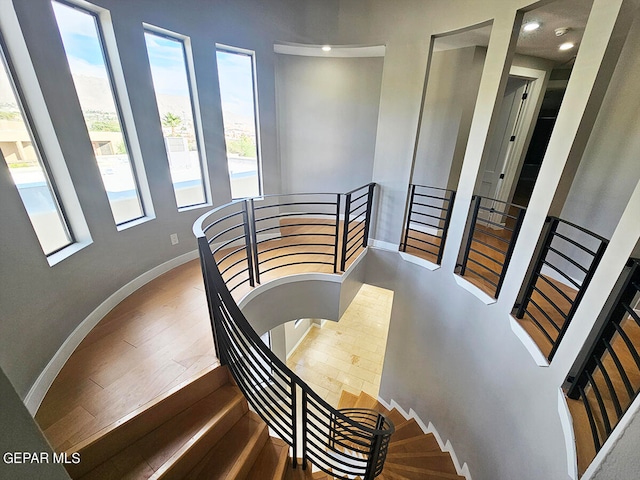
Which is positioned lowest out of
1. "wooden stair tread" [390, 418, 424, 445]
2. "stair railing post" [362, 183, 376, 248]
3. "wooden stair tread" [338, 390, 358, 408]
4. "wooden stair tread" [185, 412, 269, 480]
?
"wooden stair tread" [338, 390, 358, 408]

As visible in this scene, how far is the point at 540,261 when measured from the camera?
1948 mm

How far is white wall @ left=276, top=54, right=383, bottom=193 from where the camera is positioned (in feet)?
12.9

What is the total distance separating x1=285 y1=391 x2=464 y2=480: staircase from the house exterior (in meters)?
0.24

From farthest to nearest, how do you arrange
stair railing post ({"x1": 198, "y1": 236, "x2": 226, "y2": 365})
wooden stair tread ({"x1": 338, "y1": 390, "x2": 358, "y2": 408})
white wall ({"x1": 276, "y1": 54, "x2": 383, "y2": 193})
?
1. wooden stair tread ({"x1": 338, "y1": 390, "x2": 358, "y2": 408})
2. white wall ({"x1": 276, "y1": 54, "x2": 383, "y2": 193})
3. stair railing post ({"x1": 198, "y1": 236, "x2": 226, "y2": 365})

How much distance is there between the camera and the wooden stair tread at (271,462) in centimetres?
165

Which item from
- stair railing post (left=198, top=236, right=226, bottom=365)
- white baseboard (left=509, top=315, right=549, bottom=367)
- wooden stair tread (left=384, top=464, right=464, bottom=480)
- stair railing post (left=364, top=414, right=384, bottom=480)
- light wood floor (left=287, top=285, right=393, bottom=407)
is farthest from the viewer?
light wood floor (left=287, top=285, right=393, bottom=407)

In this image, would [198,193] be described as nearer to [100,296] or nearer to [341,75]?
[100,296]

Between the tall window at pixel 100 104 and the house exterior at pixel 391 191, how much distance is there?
10 cm

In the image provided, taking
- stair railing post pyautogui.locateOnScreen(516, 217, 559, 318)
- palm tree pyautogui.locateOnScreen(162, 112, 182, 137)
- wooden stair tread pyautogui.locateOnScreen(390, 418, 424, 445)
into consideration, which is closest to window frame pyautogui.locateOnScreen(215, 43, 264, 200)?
palm tree pyautogui.locateOnScreen(162, 112, 182, 137)

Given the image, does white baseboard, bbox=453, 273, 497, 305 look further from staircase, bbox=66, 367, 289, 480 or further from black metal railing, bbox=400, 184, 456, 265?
staircase, bbox=66, 367, 289, 480

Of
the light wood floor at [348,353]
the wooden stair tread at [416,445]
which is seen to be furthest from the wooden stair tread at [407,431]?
the light wood floor at [348,353]

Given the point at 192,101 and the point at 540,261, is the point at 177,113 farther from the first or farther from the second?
the point at 540,261

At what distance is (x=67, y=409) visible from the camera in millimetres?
1542

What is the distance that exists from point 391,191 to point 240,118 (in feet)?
6.87
